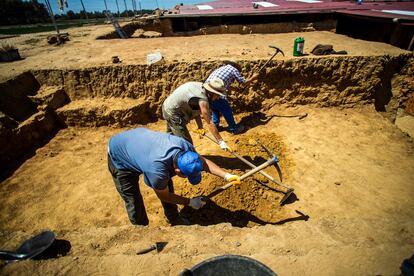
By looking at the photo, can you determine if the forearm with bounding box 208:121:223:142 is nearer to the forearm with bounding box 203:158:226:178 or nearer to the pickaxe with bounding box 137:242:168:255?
the forearm with bounding box 203:158:226:178

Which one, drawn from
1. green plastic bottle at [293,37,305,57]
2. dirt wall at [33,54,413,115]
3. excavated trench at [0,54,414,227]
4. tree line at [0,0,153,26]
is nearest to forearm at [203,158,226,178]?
excavated trench at [0,54,414,227]

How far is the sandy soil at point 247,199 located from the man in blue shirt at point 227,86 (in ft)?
1.09

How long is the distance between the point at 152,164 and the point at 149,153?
0.46 feet

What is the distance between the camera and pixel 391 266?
2129 millimetres

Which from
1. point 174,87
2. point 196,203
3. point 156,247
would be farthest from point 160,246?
point 174,87

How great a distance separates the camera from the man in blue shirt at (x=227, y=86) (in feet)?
15.4

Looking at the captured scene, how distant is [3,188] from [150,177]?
389cm

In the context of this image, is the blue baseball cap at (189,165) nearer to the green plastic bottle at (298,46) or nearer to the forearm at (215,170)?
the forearm at (215,170)

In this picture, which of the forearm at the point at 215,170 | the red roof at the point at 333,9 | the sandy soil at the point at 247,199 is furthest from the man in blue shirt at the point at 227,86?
the red roof at the point at 333,9

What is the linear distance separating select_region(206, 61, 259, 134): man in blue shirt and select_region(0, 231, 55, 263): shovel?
3112 millimetres

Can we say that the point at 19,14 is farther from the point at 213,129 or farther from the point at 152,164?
the point at 152,164

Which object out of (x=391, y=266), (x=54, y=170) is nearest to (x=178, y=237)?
(x=391, y=266)

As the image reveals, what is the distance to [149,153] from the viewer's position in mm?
2457

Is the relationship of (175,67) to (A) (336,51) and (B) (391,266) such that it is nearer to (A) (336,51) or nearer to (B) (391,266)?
(A) (336,51)
